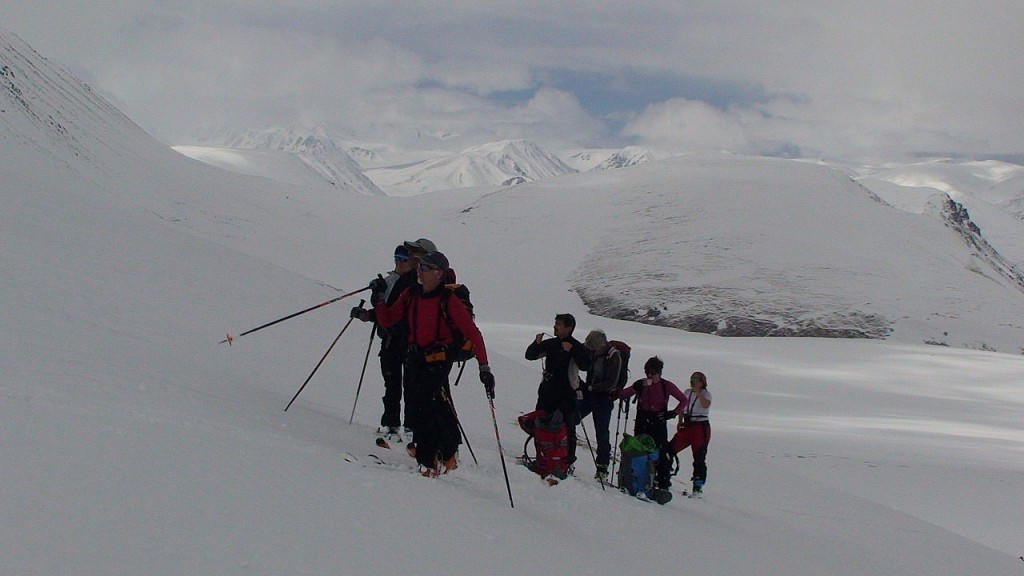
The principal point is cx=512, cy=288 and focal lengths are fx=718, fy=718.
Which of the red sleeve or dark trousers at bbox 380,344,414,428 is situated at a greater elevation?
the red sleeve

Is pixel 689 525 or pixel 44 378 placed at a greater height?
pixel 44 378

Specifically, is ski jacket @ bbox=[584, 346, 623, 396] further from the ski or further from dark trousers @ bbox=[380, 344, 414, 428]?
the ski

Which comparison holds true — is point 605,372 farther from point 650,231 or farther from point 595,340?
point 650,231

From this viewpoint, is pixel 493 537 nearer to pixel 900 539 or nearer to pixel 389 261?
pixel 900 539

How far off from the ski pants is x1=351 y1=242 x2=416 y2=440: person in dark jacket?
12.2 feet

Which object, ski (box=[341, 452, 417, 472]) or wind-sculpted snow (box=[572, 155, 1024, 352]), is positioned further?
wind-sculpted snow (box=[572, 155, 1024, 352])

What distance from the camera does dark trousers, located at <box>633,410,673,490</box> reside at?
9336 mm

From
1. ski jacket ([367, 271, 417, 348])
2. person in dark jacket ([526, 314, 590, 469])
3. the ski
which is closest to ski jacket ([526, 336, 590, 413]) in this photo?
person in dark jacket ([526, 314, 590, 469])

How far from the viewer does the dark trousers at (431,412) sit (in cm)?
696

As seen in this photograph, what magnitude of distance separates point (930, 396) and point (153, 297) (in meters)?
22.4

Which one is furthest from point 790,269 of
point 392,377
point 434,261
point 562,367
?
point 434,261

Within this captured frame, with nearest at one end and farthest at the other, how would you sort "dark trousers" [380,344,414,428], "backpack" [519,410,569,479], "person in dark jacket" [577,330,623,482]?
"dark trousers" [380,344,414,428] → "backpack" [519,410,569,479] → "person in dark jacket" [577,330,623,482]

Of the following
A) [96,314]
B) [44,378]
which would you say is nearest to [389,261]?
[96,314]

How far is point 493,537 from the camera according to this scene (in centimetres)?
550
